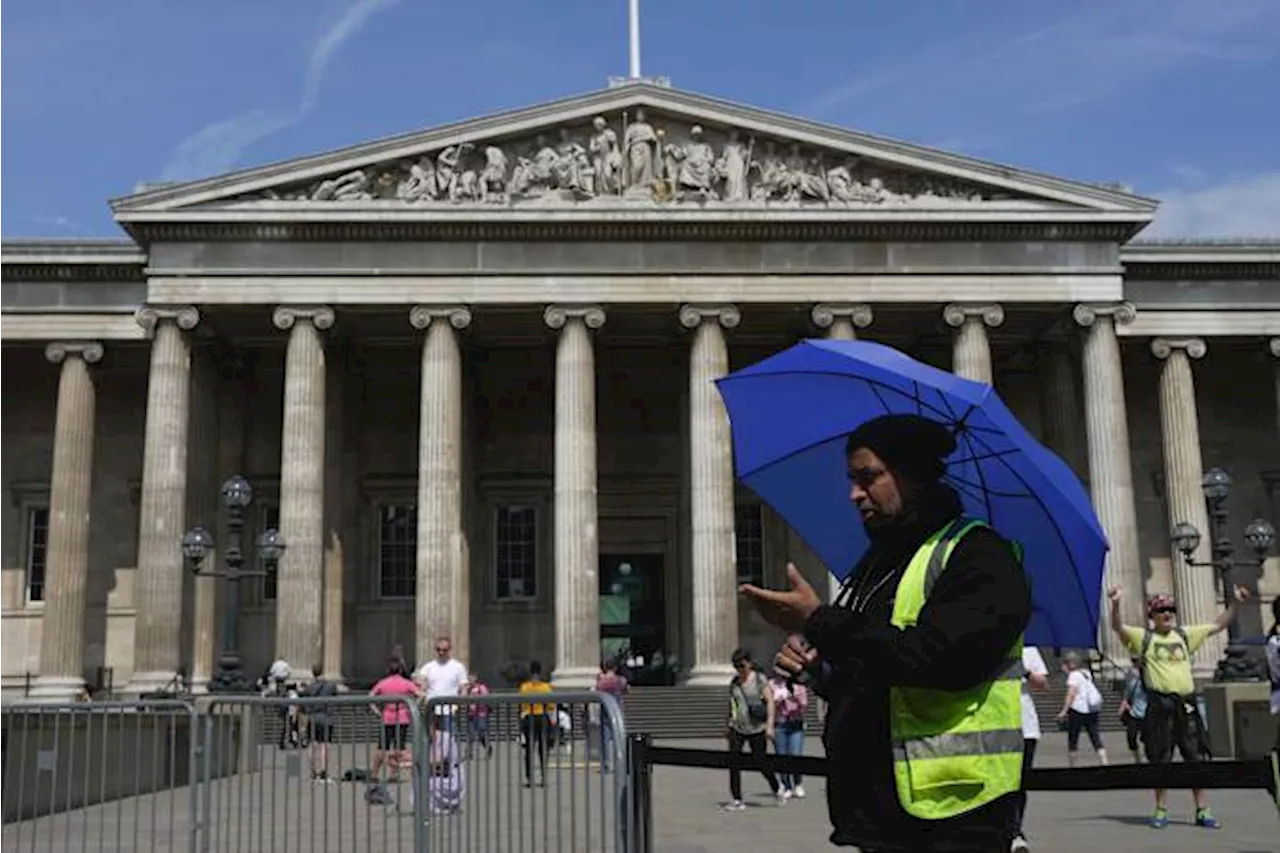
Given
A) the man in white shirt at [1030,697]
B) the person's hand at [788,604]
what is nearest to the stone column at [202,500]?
the man in white shirt at [1030,697]

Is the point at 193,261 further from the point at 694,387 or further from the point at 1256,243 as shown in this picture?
the point at 1256,243

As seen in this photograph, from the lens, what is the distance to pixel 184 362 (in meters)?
34.3

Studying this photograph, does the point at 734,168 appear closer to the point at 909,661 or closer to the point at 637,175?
the point at 637,175

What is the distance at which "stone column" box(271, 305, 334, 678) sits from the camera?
107 ft

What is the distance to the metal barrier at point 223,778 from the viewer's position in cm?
930

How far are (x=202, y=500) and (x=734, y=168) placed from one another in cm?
1597

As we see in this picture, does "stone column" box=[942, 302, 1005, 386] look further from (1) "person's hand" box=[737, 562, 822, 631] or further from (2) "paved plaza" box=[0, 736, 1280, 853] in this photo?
(1) "person's hand" box=[737, 562, 822, 631]

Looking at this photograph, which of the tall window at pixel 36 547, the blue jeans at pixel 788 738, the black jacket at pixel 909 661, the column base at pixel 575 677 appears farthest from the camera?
the tall window at pixel 36 547

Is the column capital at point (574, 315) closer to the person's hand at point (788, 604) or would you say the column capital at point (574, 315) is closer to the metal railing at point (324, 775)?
the metal railing at point (324, 775)

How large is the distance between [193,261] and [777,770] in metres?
31.1

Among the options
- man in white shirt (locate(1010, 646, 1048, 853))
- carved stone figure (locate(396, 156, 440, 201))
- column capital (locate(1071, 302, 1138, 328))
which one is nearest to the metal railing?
man in white shirt (locate(1010, 646, 1048, 853))

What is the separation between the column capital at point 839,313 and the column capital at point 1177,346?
8.50 metres

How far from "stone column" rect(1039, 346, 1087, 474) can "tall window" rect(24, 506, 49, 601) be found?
1116 inches

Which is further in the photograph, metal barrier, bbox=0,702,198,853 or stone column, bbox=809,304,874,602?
stone column, bbox=809,304,874,602
